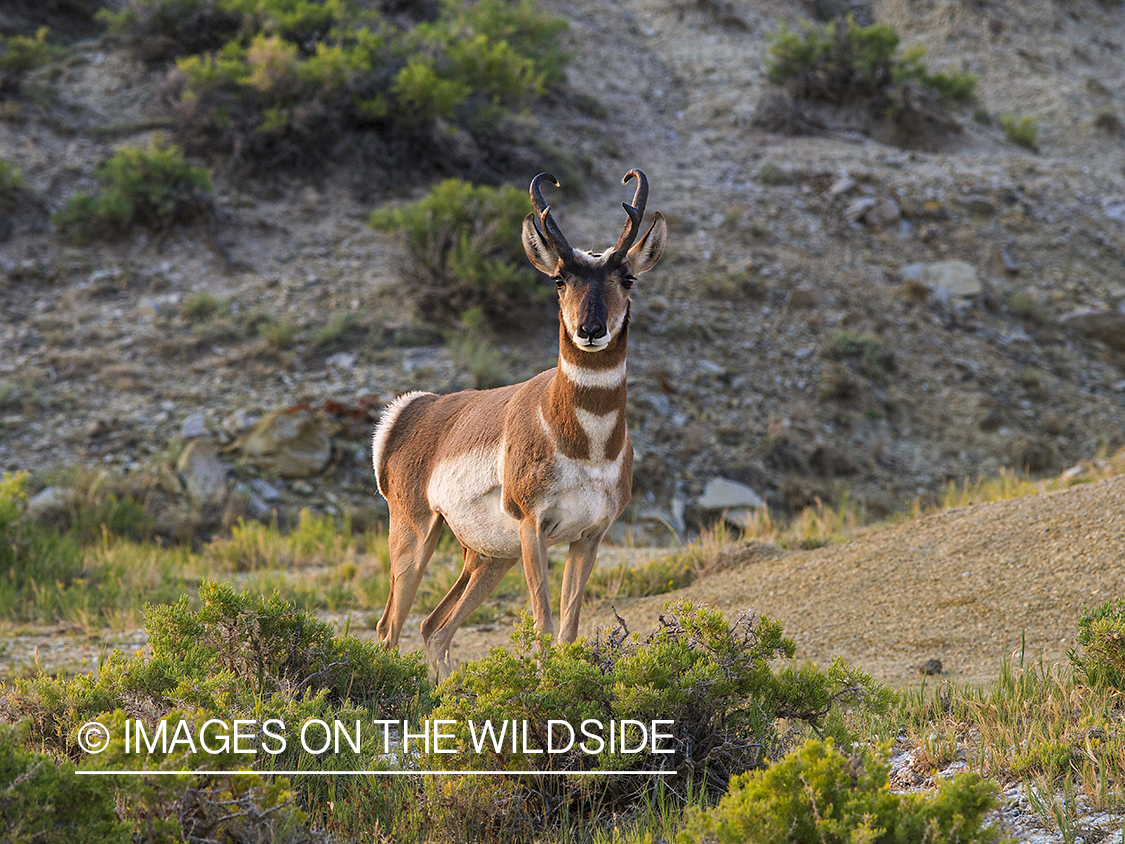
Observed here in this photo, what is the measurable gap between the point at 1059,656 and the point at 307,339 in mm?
10414

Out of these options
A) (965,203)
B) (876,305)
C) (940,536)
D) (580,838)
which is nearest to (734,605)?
(940,536)

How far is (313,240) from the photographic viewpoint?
15422 millimetres

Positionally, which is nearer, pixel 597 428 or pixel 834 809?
pixel 834 809

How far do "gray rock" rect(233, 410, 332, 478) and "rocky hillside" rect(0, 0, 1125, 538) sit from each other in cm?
3

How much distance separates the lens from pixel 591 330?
13.5ft

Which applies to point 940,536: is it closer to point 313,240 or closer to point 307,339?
point 307,339

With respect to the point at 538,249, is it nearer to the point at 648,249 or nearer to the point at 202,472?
the point at 648,249

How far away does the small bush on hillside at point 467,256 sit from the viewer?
13.5m

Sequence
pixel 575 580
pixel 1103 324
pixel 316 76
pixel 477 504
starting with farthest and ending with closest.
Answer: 1. pixel 1103 324
2. pixel 316 76
3. pixel 477 504
4. pixel 575 580

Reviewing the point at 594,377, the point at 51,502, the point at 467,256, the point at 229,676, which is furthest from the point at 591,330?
the point at 467,256

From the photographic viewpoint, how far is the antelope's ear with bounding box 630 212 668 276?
4.47 metres

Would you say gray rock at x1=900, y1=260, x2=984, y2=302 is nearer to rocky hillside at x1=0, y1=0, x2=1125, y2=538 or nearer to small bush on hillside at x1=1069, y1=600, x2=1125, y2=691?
rocky hillside at x1=0, y1=0, x2=1125, y2=538

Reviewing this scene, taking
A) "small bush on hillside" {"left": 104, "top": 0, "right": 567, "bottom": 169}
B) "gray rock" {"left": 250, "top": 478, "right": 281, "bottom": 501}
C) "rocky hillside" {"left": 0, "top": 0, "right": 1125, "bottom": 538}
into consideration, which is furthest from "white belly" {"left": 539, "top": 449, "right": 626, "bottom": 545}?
"small bush on hillside" {"left": 104, "top": 0, "right": 567, "bottom": 169}

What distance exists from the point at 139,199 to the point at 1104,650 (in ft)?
46.5
